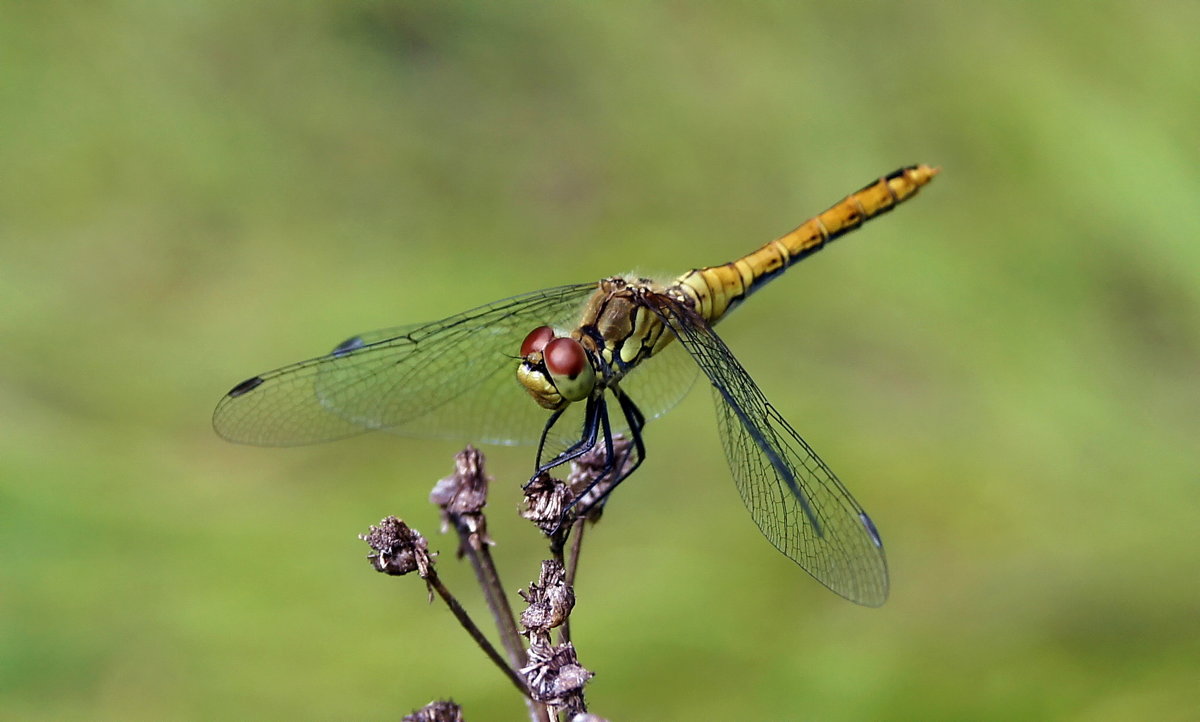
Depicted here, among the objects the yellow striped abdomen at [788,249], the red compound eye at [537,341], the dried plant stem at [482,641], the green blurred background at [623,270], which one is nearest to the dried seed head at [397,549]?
the dried plant stem at [482,641]

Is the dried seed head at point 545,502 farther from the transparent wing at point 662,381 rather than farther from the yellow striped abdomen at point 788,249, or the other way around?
the yellow striped abdomen at point 788,249

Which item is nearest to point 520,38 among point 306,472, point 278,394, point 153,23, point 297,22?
point 297,22

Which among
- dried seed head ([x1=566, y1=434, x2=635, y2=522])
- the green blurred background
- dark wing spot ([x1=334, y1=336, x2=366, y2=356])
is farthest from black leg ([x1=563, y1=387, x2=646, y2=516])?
the green blurred background

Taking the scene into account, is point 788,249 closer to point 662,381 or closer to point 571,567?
point 662,381

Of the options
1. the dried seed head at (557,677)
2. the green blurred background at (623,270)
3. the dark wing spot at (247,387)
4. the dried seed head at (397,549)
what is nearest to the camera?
the dried seed head at (557,677)

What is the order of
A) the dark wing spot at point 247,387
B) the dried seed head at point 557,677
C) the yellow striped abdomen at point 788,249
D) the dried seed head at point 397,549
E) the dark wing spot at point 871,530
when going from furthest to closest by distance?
the yellow striped abdomen at point 788,249, the dark wing spot at point 247,387, the dark wing spot at point 871,530, the dried seed head at point 397,549, the dried seed head at point 557,677

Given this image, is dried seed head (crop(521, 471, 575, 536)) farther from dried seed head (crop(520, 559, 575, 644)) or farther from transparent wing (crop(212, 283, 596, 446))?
transparent wing (crop(212, 283, 596, 446))

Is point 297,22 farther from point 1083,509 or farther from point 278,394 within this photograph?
point 1083,509
